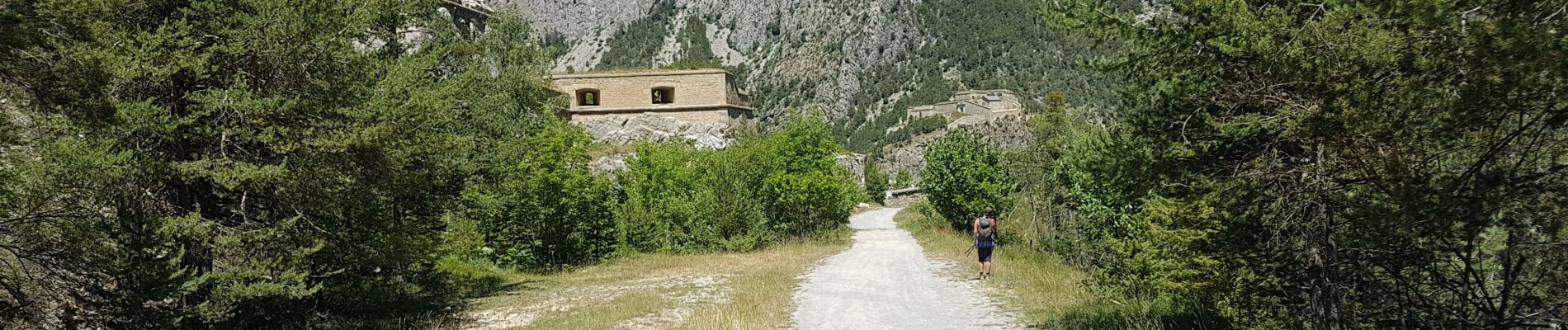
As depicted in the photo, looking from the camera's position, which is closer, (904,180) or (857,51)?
(904,180)

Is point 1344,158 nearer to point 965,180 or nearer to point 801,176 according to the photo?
point 801,176

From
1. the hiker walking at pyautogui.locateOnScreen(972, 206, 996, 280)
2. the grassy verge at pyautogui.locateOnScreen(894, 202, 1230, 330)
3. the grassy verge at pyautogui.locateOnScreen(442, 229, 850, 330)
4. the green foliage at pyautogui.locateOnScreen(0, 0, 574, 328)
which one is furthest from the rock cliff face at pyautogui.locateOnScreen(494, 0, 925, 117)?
the green foliage at pyautogui.locateOnScreen(0, 0, 574, 328)

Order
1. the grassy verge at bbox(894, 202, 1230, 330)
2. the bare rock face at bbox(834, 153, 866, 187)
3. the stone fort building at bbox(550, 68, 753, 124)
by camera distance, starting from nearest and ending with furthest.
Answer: the grassy verge at bbox(894, 202, 1230, 330)
the stone fort building at bbox(550, 68, 753, 124)
the bare rock face at bbox(834, 153, 866, 187)

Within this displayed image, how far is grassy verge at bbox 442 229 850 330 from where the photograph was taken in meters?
9.80

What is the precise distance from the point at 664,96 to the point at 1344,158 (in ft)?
108

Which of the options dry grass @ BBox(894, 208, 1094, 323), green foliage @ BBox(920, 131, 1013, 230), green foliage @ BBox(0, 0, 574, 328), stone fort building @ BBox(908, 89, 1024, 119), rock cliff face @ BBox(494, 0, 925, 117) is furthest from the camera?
rock cliff face @ BBox(494, 0, 925, 117)

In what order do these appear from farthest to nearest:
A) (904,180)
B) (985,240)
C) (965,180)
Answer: (904,180) < (965,180) < (985,240)

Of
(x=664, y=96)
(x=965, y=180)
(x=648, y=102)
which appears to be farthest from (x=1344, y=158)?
(x=664, y=96)

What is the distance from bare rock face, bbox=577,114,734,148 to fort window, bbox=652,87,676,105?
1.35m

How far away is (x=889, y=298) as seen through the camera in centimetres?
1111

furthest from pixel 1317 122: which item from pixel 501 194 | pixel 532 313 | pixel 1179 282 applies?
pixel 501 194

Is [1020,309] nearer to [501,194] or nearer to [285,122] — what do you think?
[285,122]

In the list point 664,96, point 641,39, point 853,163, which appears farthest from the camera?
point 641,39

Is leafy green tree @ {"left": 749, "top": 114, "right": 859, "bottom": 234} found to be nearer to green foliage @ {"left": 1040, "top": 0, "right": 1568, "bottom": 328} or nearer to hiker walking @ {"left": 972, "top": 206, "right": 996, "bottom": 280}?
hiker walking @ {"left": 972, "top": 206, "right": 996, "bottom": 280}
